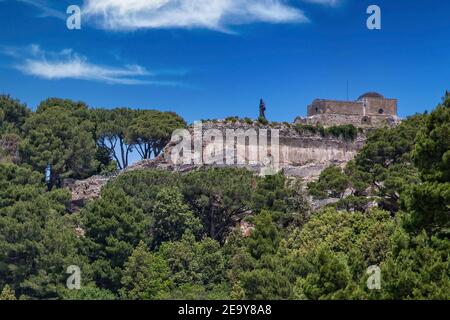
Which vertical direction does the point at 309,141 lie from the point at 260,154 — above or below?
above

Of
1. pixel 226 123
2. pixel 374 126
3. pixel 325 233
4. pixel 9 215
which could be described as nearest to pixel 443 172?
pixel 325 233

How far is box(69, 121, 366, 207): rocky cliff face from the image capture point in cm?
5231

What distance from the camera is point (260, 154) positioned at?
56.0 m

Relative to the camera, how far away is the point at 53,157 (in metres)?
55.4

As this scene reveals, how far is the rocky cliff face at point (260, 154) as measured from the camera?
52.3m

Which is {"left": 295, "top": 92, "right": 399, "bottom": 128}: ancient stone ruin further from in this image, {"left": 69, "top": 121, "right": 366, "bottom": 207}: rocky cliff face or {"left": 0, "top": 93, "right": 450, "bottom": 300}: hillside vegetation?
{"left": 0, "top": 93, "right": 450, "bottom": 300}: hillside vegetation

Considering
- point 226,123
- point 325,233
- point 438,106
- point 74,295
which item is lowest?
point 74,295

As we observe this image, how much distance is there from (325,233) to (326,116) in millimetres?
28918

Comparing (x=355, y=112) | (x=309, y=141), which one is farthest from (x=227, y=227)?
(x=355, y=112)

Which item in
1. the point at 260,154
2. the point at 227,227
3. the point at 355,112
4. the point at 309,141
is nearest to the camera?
the point at 227,227

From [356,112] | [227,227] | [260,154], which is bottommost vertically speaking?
[227,227]

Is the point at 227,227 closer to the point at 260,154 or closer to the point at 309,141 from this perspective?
the point at 260,154

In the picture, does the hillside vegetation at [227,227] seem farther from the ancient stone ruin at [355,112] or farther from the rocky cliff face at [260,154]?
the ancient stone ruin at [355,112]
